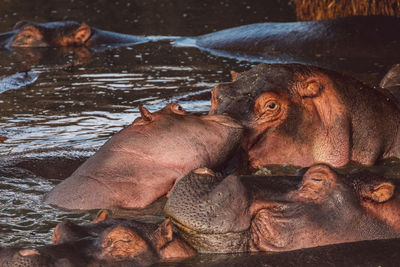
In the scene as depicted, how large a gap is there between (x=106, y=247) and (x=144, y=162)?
936mm

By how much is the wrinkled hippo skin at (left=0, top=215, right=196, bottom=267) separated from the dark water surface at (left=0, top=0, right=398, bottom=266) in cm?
41

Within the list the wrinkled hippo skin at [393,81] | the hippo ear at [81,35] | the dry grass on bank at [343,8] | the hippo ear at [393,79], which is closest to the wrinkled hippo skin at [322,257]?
the wrinkled hippo skin at [393,81]

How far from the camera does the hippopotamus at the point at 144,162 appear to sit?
3719 millimetres

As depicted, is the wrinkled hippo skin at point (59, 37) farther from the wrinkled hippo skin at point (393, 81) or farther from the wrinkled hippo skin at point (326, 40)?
the wrinkled hippo skin at point (393, 81)

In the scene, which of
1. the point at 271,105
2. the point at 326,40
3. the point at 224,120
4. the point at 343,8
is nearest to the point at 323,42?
the point at 326,40

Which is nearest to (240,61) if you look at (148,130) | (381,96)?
(381,96)

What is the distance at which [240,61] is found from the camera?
8227 millimetres

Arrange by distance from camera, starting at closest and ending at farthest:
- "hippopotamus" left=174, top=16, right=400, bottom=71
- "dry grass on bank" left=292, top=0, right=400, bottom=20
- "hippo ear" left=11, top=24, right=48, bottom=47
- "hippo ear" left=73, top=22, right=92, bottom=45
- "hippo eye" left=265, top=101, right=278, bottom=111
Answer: "hippo eye" left=265, top=101, right=278, bottom=111 < "hippopotamus" left=174, top=16, right=400, bottom=71 < "dry grass on bank" left=292, top=0, right=400, bottom=20 < "hippo ear" left=11, top=24, right=48, bottom=47 < "hippo ear" left=73, top=22, right=92, bottom=45

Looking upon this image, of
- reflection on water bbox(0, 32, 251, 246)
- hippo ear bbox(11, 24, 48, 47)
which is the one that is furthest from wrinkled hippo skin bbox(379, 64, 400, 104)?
hippo ear bbox(11, 24, 48, 47)

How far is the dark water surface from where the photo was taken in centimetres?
401

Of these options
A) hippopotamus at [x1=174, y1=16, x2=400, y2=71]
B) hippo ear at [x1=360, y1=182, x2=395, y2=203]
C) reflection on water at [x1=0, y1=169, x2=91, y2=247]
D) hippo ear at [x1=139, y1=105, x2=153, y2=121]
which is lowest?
hippopotamus at [x1=174, y1=16, x2=400, y2=71]

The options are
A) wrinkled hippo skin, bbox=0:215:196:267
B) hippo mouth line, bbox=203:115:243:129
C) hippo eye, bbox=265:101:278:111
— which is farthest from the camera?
hippo eye, bbox=265:101:278:111

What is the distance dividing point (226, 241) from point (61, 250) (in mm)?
621

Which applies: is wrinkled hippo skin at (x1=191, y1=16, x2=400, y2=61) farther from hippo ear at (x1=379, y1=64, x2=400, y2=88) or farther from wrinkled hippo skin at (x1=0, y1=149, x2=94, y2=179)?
wrinkled hippo skin at (x1=0, y1=149, x2=94, y2=179)
